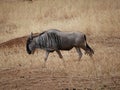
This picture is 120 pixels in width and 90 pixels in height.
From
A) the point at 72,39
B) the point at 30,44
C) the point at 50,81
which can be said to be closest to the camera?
the point at 50,81

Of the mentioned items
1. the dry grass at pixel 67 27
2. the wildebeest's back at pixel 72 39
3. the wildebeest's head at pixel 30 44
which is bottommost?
the dry grass at pixel 67 27

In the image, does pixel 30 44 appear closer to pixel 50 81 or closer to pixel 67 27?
pixel 50 81

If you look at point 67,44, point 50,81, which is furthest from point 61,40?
point 50,81

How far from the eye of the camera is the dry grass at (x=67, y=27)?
42.1 feet

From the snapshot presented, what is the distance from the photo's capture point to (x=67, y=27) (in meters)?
22.5

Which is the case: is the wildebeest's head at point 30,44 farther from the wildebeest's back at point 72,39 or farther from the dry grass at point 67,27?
the wildebeest's back at point 72,39

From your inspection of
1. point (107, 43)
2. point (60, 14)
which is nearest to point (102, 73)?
point (107, 43)

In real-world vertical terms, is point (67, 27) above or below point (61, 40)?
below

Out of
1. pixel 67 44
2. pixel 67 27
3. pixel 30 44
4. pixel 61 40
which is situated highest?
pixel 61 40

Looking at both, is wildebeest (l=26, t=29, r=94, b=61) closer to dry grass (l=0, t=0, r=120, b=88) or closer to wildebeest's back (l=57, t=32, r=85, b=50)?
wildebeest's back (l=57, t=32, r=85, b=50)

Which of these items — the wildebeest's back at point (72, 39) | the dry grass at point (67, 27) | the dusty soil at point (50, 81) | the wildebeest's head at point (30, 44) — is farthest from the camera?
the wildebeest's head at point (30, 44)

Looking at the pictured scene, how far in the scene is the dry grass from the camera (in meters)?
12.8

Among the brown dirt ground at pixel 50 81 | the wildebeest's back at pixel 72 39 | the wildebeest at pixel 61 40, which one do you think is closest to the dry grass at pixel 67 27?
the brown dirt ground at pixel 50 81

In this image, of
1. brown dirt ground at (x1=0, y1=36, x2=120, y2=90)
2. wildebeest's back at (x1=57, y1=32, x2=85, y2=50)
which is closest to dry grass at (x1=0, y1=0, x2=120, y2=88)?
brown dirt ground at (x1=0, y1=36, x2=120, y2=90)
